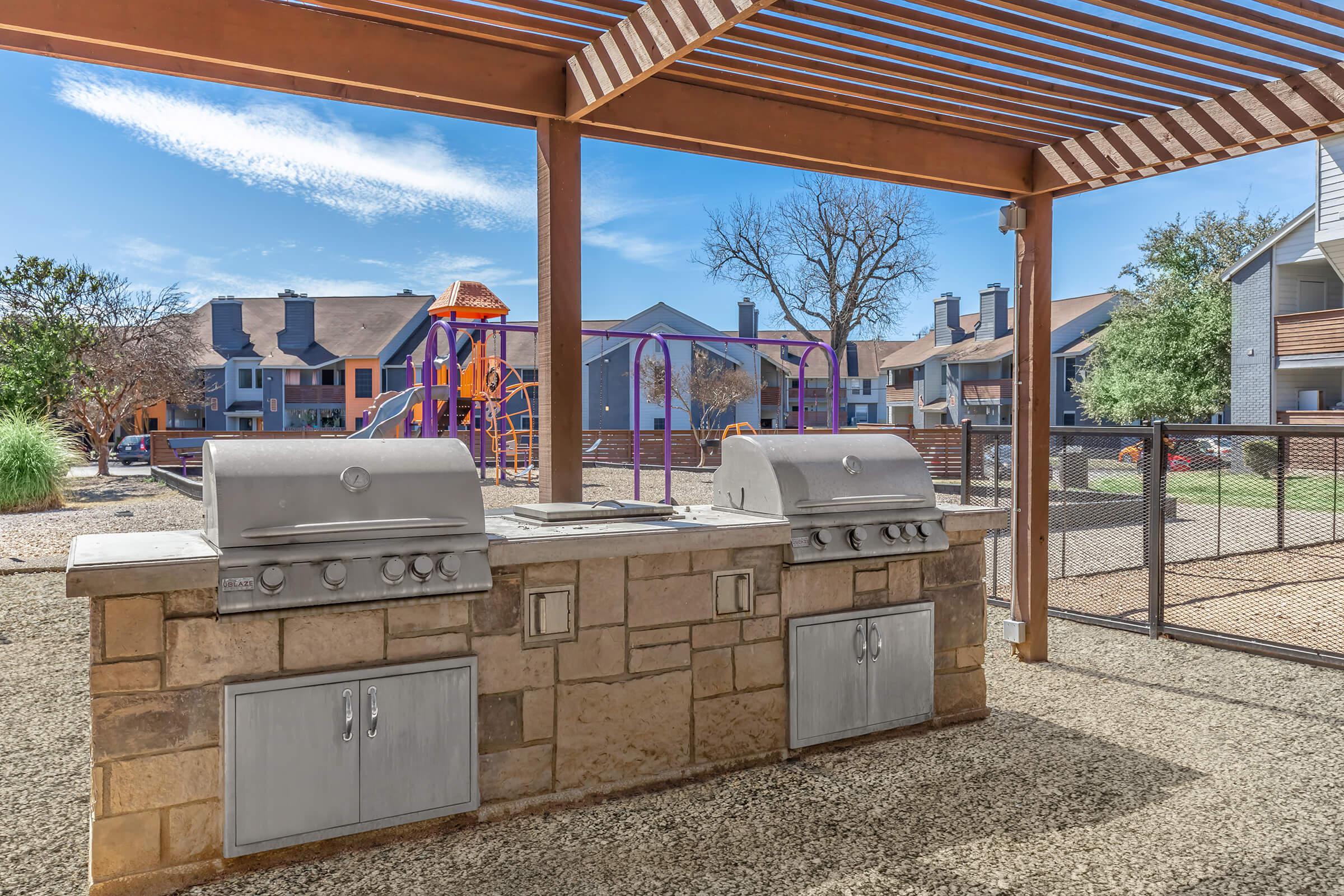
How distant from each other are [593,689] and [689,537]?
0.64 m

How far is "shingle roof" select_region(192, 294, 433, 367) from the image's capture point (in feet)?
105

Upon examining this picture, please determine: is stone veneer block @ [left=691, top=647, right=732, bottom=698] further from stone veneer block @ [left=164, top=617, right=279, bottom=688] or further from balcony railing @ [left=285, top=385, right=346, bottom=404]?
balcony railing @ [left=285, top=385, right=346, bottom=404]

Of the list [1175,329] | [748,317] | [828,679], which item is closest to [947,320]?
[748,317]

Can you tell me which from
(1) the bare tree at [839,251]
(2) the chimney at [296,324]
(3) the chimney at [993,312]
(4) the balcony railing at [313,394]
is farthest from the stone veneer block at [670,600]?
(3) the chimney at [993,312]

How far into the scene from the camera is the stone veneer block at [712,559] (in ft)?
11.1

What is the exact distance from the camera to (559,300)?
144 inches

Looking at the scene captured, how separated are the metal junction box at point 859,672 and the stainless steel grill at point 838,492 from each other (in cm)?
29

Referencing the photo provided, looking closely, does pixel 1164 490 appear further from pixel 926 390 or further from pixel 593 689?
pixel 926 390

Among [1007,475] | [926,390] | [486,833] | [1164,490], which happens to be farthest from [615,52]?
[926,390]

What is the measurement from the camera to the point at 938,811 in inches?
123

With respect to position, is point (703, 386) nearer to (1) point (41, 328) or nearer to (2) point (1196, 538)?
(1) point (41, 328)

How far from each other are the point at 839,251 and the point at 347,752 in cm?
2096

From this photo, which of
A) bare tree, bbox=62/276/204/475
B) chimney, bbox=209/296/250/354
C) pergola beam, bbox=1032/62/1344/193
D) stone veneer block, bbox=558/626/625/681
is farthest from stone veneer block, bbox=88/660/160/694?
chimney, bbox=209/296/250/354

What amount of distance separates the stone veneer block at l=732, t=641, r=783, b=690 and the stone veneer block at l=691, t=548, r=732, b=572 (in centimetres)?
33
